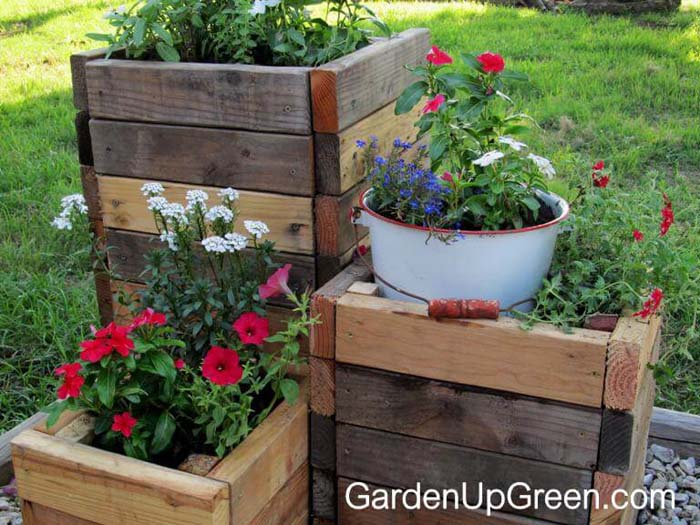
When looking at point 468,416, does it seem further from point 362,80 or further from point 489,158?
point 362,80

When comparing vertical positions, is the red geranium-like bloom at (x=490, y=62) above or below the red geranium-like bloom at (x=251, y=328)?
above

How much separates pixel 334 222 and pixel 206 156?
0.37 meters

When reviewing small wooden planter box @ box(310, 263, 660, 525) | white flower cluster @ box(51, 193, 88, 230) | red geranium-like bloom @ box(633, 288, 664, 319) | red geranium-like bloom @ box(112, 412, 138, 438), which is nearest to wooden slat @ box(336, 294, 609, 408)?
small wooden planter box @ box(310, 263, 660, 525)

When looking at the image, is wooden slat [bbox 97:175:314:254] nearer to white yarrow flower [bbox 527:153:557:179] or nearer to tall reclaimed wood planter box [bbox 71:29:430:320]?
tall reclaimed wood planter box [bbox 71:29:430:320]

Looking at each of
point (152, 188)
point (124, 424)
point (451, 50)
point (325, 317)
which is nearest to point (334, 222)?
point (325, 317)

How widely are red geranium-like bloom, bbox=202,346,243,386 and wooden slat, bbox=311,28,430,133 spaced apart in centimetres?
57

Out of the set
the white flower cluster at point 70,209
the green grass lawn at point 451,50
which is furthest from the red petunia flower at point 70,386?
the green grass lawn at point 451,50

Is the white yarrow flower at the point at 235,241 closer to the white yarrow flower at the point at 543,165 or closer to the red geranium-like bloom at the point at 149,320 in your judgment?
the red geranium-like bloom at the point at 149,320

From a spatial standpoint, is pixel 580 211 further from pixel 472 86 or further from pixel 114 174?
pixel 114 174

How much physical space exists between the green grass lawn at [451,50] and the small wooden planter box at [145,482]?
63cm

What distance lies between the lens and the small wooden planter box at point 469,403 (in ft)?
6.11

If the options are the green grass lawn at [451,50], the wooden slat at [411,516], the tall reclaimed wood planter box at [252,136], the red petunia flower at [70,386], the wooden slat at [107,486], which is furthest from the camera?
A: the green grass lawn at [451,50]

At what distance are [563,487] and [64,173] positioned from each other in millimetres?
3140

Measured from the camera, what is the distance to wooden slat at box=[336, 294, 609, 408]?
Answer: 73.0 inches
